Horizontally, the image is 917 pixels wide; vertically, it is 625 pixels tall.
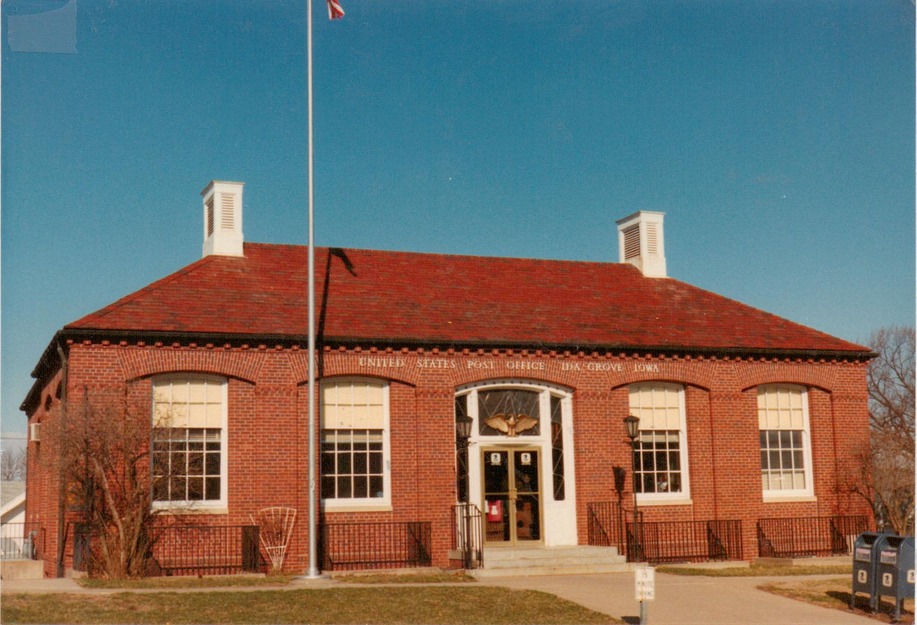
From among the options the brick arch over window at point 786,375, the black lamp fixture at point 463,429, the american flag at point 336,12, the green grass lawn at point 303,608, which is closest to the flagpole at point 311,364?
the american flag at point 336,12

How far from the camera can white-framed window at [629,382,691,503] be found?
2408 cm

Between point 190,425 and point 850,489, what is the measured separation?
1504cm

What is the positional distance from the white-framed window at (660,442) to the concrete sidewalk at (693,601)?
446 cm

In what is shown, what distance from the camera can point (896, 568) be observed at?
571 inches

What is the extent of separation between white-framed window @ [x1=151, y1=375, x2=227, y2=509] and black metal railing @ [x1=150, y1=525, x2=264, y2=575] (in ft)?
1.70

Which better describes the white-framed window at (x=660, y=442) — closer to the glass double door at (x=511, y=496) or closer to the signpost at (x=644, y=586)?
the glass double door at (x=511, y=496)

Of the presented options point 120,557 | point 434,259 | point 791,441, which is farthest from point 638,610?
point 434,259

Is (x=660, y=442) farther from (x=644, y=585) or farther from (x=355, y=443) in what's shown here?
(x=644, y=585)

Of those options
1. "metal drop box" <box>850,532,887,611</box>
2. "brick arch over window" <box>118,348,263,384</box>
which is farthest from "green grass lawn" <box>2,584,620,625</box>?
"brick arch over window" <box>118,348,263,384</box>

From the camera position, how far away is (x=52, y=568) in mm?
20812

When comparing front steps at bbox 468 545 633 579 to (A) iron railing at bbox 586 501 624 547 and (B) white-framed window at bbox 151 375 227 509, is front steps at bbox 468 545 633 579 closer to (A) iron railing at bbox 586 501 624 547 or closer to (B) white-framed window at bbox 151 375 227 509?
(A) iron railing at bbox 586 501 624 547

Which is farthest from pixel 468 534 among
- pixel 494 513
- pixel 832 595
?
pixel 832 595

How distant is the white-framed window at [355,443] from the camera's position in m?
21.8

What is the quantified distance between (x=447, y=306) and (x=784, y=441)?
28.1 feet
